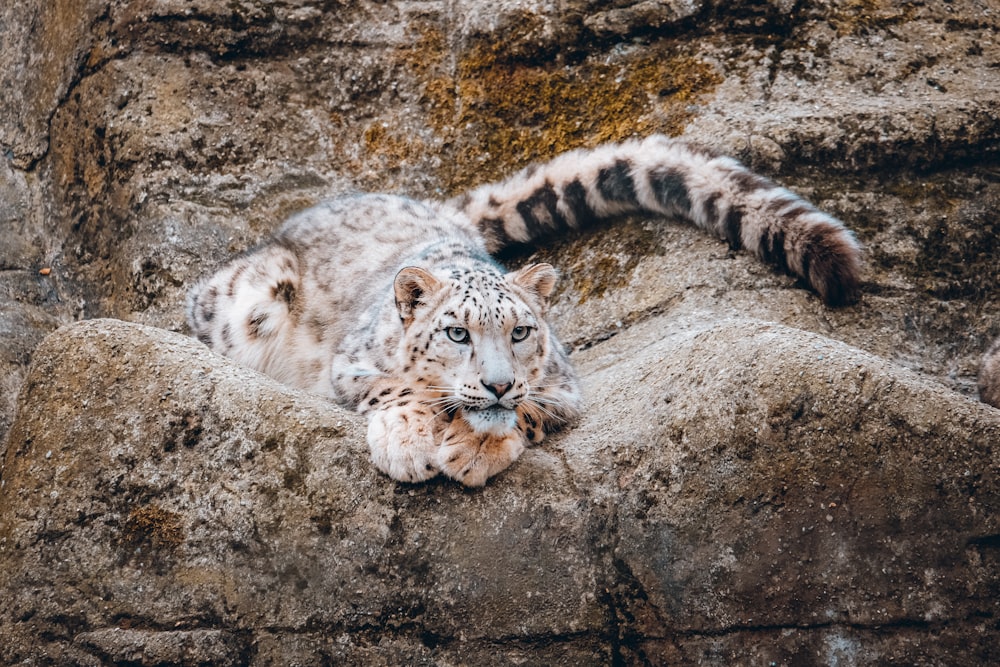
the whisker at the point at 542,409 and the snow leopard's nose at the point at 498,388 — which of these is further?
the whisker at the point at 542,409

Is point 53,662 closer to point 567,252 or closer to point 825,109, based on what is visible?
point 567,252

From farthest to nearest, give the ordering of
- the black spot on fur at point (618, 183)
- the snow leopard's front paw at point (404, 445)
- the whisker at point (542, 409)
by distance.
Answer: the black spot on fur at point (618, 183) → the whisker at point (542, 409) → the snow leopard's front paw at point (404, 445)

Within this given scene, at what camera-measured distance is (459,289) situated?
14.9 ft

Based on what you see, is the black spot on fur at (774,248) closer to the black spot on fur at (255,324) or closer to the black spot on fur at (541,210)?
the black spot on fur at (541,210)

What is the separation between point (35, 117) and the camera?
24.4 feet

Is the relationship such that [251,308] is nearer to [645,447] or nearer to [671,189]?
[671,189]

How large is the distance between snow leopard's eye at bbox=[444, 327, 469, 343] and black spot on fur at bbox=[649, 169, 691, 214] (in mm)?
1916

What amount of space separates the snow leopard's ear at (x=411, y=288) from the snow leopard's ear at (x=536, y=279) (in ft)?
1.14

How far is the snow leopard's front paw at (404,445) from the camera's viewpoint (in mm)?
3971

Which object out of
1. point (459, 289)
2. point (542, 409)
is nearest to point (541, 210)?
point (459, 289)

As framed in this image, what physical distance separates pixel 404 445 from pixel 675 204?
246 centimetres

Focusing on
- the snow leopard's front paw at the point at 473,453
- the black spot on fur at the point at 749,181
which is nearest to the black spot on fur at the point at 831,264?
the black spot on fur at the point at 749,181

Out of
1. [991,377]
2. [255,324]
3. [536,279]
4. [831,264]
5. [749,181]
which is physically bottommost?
[991,377]

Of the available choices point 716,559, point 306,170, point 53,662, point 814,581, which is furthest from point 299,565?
point 306,170
